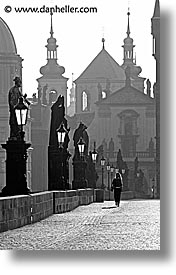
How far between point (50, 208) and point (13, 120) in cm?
200

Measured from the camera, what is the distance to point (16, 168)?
1872 cm

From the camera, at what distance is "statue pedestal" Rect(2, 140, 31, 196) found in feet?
61.2

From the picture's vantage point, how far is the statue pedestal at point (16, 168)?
18.7 metres

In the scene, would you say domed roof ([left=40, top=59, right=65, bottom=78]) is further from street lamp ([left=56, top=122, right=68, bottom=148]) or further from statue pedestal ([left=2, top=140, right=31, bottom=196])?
street lamp ([left=56, top=122, right=68, bottom=148])

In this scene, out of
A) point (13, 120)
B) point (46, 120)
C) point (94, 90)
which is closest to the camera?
point (13, 120)

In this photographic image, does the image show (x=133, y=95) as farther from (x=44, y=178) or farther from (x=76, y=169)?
(x=44, y=178)

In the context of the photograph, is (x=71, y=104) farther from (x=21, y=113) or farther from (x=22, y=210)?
(x=22, y=210)

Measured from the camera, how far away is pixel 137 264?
13.6m

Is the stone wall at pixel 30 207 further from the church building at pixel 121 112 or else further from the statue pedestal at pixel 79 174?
the church building at pixel 121 112

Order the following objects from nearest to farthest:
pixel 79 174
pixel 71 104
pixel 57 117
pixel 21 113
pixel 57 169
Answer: pixel 21 113 < pixel 57 169 < pixel 57 117 < pixel 71 104 < pixel 79 174

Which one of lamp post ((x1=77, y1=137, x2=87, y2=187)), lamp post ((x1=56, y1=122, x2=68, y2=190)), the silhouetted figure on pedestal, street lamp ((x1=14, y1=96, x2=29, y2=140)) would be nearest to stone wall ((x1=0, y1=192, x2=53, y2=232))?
street lamp ((x1=14, y1=96, x2=29, y2=140))

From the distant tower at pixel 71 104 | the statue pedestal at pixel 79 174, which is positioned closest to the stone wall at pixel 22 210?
the distant tower at pixel 71 104

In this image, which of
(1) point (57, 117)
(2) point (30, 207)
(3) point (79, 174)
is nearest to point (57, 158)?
(1) point (57, 117)
